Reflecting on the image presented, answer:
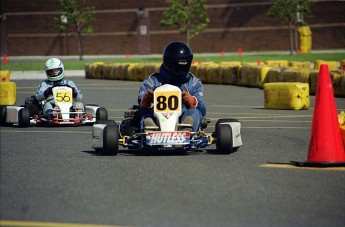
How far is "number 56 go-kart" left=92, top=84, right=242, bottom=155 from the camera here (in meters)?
10.6

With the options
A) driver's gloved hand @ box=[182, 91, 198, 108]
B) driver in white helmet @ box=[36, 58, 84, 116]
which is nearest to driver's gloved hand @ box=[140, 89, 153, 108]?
driver's gloved hand @ box=[182, 91, 198, 108]

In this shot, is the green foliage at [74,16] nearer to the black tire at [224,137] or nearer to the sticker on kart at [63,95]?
the sticker on kart at [63,95]

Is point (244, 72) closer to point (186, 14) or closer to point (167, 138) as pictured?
point (167, 138)

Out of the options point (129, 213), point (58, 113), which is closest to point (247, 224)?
point (129, 213)

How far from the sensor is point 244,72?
93.4 ft

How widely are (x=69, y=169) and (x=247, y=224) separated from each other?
131 inches

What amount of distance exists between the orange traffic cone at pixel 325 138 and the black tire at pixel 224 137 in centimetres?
120

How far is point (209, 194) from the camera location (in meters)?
7.86

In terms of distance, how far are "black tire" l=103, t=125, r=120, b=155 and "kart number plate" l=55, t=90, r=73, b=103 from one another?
17.4 feet

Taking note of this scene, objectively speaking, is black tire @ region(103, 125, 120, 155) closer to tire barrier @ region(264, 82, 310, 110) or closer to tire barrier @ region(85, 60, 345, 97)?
tire barrier @ region(264, 82, 310, 110)

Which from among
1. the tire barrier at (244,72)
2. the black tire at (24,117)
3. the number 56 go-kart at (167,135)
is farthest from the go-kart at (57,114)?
the tire barrier at (244,72)

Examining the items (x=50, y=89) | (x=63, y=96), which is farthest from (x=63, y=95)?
(x=50, y=89)

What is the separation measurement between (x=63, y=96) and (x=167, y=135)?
5735 millimetres

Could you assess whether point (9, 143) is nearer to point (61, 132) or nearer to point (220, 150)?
point (61, 132)
